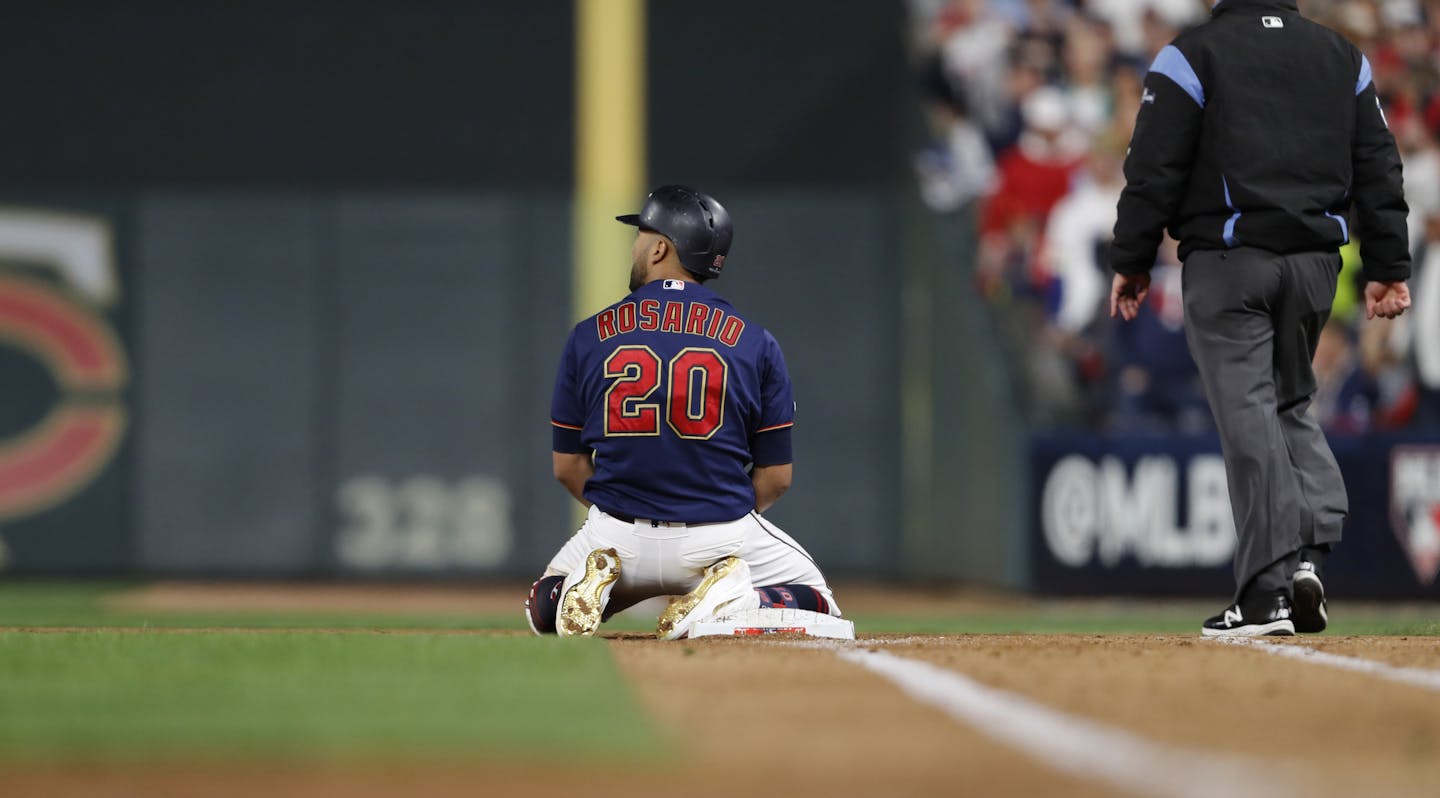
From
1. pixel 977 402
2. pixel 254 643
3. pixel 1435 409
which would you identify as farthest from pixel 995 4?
pixel 254 643

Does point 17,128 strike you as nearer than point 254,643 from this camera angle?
No

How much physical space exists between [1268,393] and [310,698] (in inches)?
119

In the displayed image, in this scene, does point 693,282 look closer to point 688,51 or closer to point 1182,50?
point 1182,50

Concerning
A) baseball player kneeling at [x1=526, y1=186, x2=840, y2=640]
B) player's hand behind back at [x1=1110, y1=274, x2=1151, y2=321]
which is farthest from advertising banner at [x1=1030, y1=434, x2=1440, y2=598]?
baseball player kneeling at [x1=526, y1=186, x2=840, y2=640]

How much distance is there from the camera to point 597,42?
1192cm

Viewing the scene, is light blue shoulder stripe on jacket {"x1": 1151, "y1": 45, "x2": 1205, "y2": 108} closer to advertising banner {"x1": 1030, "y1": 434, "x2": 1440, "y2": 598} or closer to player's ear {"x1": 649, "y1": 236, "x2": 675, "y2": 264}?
player's ear {"x1": 649, "y1": 236, "x2": 675, "y2": 264}

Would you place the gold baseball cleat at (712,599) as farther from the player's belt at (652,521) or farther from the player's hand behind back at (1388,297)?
the player's hand behind back at (1388,297)

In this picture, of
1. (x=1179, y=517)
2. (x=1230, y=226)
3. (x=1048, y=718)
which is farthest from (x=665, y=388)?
(x=1179, y=517)

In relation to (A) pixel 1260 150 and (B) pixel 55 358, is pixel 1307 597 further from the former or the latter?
(B) pixel 55 358

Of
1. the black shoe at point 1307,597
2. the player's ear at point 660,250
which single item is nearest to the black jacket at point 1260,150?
the black shoe at point 1307,597

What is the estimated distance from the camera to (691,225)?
19.8 feet

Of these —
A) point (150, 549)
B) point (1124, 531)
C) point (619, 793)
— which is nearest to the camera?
point (619, 793)

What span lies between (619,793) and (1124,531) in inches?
339

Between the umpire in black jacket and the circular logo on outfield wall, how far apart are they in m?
10.2
